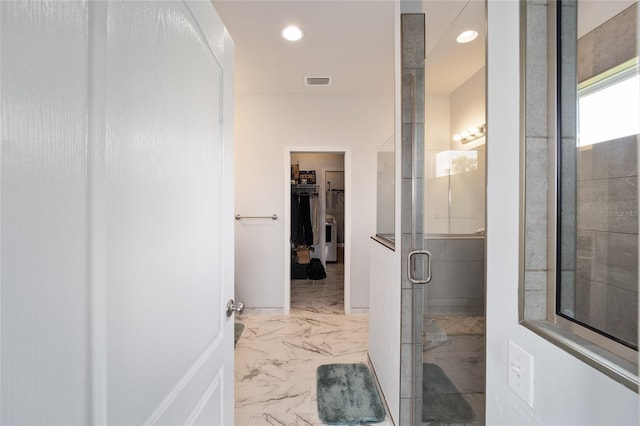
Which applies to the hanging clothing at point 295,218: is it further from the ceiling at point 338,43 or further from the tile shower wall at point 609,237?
the tile shower wall at point 609,237

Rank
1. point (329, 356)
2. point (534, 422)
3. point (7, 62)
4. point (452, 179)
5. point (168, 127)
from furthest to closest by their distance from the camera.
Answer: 1. point (329, 356)
2. point (452, 179)
3. point (168, 127)
4. point (534, 422)
5. point (7, 62)

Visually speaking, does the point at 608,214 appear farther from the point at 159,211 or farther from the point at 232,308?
the point at 232,308

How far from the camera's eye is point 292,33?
2.30m

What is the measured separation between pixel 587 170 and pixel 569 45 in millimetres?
264

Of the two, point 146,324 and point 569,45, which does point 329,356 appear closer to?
point 146,324

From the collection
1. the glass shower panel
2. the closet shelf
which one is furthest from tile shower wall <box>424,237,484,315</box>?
the closet shelf

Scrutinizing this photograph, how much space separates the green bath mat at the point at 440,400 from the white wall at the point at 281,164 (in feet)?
6.84

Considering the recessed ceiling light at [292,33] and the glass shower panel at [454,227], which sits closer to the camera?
the glass shower panel at [454,227]

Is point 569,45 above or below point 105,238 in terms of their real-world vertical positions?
above

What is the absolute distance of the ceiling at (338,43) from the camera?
4.34ft

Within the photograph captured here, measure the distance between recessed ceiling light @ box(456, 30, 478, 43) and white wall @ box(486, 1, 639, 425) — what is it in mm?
311

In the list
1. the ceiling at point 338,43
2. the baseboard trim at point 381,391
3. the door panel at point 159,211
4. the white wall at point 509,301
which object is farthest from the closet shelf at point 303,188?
the white wall at point 509,301

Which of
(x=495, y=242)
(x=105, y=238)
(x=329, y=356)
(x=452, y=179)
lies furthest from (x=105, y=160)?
(x=329, y=356)

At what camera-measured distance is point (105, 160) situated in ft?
1.70
